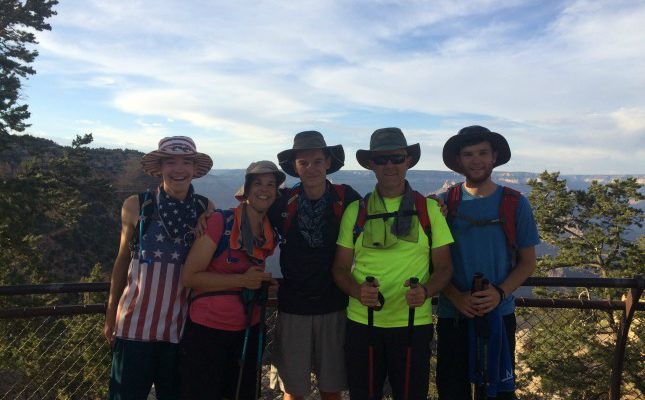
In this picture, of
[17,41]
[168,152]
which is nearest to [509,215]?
[168,152]

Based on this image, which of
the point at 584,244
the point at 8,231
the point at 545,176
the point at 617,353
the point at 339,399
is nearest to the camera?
the point at 339,399

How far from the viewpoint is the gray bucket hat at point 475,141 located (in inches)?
142

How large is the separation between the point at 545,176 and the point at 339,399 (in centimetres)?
2842

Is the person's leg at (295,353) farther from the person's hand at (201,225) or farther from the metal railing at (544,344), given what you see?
the metal railing at (544,344)

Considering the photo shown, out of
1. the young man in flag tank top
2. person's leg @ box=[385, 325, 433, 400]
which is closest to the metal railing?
the young man in flag tank top

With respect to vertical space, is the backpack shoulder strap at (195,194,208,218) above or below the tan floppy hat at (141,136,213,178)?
below

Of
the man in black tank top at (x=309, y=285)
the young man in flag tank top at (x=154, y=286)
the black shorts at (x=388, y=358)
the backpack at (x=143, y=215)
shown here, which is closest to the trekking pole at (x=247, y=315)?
the man in black tank top at (x=309, y=285)

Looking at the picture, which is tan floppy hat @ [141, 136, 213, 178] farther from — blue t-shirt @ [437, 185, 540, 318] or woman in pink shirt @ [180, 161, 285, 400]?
blue t-shirt @ [437, 185, 540, 318]

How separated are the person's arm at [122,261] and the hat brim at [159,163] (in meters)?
0.28

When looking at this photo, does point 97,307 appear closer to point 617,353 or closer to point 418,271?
point 418,271

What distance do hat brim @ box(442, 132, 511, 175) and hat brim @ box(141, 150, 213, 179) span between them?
2057mm

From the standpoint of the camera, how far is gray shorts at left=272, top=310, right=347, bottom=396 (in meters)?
3.62

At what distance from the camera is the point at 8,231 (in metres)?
18.5

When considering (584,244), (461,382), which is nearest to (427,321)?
(461,382)
